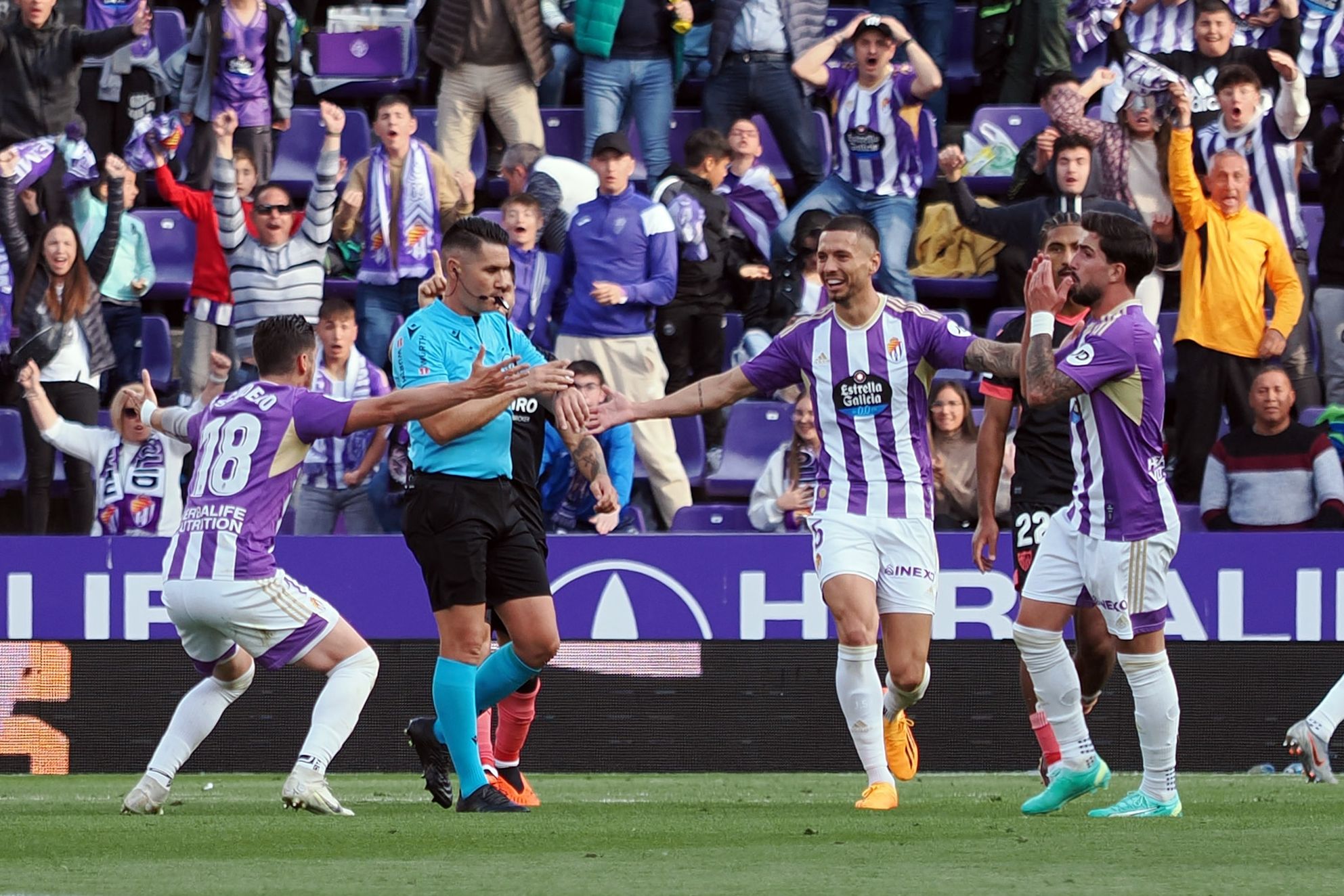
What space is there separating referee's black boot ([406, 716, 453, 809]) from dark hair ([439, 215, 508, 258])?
5.64 feet

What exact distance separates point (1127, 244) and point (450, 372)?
7.64 feet

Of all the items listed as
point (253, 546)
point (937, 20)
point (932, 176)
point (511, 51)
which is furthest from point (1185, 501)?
point (253, 546)

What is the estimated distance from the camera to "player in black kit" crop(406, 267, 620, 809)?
7250 millimetres

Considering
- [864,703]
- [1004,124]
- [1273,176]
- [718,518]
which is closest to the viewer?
[864,703]

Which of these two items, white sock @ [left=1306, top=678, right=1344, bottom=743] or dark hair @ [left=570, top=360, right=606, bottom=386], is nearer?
white sock @ [left=1306, top=678, right=1344, bottom=743]

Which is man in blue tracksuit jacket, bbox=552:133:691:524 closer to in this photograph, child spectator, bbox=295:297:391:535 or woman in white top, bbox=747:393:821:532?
woman in white top, bbox=747:393:821:532

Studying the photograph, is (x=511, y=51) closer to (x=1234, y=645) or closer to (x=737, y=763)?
(x=737, y=763)

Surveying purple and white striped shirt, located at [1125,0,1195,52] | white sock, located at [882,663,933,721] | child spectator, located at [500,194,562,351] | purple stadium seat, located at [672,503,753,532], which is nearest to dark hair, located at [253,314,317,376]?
white sock, located at [882,663,933,721]

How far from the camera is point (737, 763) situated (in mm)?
10023

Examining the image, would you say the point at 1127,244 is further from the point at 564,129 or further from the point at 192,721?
the point at 564,129

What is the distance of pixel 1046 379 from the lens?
655 centimetres

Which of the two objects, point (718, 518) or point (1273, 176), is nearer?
point (718, 518)

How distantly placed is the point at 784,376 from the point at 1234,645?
360 centimetres

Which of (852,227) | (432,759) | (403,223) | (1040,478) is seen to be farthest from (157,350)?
(852,227)
